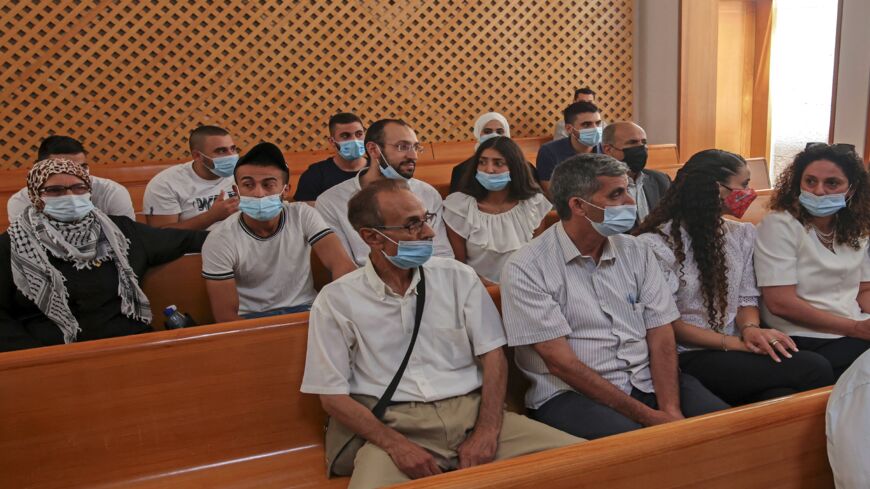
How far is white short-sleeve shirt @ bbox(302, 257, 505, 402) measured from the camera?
179cm

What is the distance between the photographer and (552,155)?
4.44 m

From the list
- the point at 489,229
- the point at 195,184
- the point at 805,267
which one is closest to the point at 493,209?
the point at 489,229

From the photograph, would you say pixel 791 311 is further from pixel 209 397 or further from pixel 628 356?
pixel 209 397

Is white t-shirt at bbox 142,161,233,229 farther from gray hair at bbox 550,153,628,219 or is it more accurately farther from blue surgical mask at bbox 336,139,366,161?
gray hair at bbox 550,153,628,219

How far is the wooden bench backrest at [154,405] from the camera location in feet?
5.49

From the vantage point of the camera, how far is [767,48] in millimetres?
8516

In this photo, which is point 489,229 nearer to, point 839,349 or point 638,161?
point 638,161

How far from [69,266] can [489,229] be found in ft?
5.61

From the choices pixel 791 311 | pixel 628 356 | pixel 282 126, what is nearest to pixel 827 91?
pixel 282 126

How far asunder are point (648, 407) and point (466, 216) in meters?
1.41

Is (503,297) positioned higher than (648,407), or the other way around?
(503,297)

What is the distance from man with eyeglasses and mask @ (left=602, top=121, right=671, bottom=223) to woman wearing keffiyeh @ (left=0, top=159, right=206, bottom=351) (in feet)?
7.44

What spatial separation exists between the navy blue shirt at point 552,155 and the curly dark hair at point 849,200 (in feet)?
6.80

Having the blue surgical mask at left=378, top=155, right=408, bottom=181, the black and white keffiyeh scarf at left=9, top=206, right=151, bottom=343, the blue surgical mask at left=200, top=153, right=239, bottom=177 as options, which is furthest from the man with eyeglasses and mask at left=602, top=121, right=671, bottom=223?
the black and white keffiyeh scarf at left=9, top=206, right=151, bottom=343
